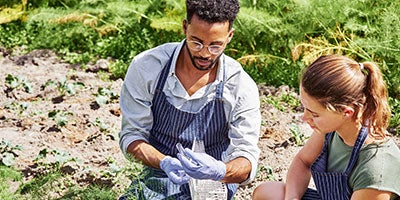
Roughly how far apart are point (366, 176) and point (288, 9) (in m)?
3.09

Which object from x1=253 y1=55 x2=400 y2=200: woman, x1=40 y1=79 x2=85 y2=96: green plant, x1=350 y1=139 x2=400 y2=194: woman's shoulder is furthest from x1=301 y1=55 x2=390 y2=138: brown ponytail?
x1=40 y1=79 x2=85 y2=96: green plant

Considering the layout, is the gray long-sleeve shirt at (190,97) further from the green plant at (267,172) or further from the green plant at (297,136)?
the green plant at (297,136)

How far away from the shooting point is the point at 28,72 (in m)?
6.17

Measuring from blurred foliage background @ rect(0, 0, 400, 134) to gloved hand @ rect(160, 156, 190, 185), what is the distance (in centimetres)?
187

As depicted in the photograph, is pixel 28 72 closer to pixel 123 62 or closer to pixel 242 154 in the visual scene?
pixel 123 62

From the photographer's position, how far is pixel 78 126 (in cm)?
508

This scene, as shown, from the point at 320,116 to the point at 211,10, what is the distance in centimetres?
67

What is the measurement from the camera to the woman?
327cm

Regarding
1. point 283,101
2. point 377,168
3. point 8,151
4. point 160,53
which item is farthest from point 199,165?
point 283,101

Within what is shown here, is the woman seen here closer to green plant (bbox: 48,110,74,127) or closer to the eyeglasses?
the eyeglasses

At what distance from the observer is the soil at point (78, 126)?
15.0ft

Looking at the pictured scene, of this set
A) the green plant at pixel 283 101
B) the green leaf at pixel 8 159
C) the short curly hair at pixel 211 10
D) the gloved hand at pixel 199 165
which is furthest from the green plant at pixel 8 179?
the green plant at pixel 283 101

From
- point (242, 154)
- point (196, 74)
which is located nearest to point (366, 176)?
point (242, 154)

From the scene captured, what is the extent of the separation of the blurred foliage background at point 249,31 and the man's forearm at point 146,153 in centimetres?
183
